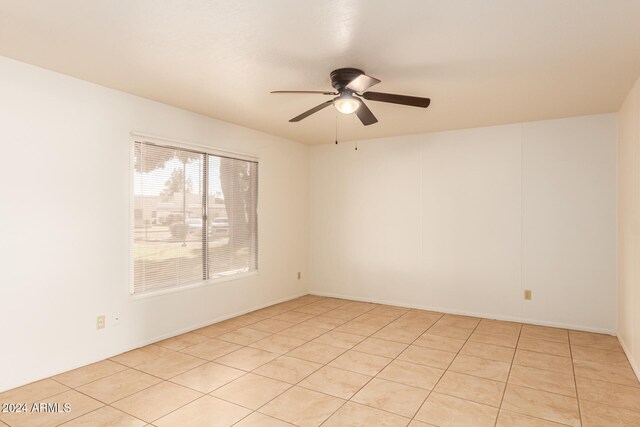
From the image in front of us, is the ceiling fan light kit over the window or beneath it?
over

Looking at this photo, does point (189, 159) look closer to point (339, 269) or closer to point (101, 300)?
point (101, 300)

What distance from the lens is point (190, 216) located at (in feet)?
13.8

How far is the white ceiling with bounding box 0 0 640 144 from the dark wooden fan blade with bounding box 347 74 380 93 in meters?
0.19

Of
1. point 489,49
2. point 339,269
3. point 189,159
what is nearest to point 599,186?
point 489,49

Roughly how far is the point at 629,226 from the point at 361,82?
291 centimetres

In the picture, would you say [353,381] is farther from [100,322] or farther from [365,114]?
[100,322]

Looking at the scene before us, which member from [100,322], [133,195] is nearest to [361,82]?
[133,195]

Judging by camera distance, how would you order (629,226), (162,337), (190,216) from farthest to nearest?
(190,216) → (162,337) → (629,226)

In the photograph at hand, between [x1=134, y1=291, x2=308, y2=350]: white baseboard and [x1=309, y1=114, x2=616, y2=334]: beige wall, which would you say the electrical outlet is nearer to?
[x1=134, y1=291, x2=308, y2=350]: white baseboard

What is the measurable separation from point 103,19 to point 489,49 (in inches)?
98.9

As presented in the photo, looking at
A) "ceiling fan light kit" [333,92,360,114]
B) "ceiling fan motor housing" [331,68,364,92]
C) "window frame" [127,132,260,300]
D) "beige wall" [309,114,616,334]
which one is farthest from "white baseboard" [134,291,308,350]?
"ceiling fan motor housing" [331,68,364,92]

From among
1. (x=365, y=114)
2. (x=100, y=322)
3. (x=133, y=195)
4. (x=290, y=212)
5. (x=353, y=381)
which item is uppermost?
→ (x=365, y=114)

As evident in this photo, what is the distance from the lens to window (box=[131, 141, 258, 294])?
12.3 feet

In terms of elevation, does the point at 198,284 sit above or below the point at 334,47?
below
